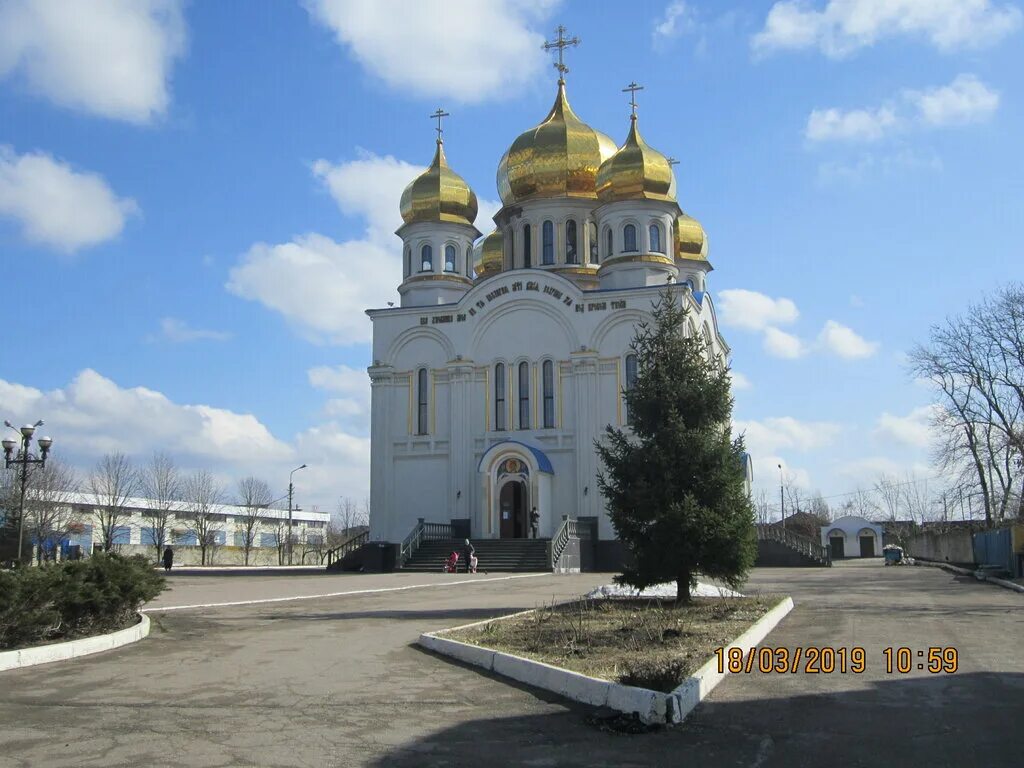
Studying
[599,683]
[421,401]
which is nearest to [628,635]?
[599,683]

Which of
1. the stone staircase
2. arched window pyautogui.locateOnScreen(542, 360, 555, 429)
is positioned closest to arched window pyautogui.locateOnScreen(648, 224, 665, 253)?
arched window pyautogui.locateOnScreen(542, 360, 555, 429)

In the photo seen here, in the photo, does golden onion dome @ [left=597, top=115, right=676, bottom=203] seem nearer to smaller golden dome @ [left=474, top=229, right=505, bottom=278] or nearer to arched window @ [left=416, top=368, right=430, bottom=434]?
smaller golden dome @ [left=474, top=229, right=505, bottom=278]

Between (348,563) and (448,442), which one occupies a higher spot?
(448,442)

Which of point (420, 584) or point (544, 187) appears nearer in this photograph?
point (420, 584)

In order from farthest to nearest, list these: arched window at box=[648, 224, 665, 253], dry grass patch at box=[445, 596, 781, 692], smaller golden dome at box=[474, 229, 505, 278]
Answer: smaller golden dome at box=[474, 229, 505, 278] < arched window at box=[648, 224, 665, 253] < dry grass patch at box=[445, 596, 781, 692]

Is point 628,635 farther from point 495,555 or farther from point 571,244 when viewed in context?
point 571,244

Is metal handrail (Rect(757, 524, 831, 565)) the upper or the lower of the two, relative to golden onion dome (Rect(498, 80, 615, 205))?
lower

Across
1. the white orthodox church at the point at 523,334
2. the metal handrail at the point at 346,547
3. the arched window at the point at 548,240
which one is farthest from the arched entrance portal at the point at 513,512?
the arched window at the point at 548,240

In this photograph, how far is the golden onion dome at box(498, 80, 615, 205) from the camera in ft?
131

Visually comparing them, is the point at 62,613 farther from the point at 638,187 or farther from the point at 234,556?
the point at 234,556

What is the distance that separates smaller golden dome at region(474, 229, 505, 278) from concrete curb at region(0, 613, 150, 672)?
32.6 metres

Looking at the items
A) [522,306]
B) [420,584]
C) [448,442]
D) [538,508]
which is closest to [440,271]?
[522,306]

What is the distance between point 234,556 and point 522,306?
29.6m

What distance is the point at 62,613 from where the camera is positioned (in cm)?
1154
